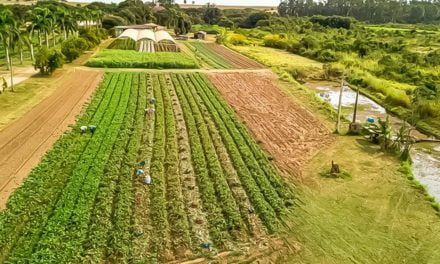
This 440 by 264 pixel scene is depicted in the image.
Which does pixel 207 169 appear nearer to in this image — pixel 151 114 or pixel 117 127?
pixel 117 127

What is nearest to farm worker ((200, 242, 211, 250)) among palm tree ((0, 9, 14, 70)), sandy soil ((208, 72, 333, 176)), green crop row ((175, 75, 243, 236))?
green crop row ((175, 75, 243, 236))

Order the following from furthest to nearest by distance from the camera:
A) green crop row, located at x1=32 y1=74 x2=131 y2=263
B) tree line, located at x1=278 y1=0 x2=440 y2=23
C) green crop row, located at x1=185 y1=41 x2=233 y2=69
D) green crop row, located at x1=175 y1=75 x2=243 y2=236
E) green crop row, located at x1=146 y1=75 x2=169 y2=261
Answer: tree line, located at x1=278 y1=0 x2=440 y2=23, green crop row, located at x1=185 y1=41 x2=233 y2=69, green crop row, located at x1=175 y1=75 x2=243 y2=236, green crop row, located at x1=146 y1=75 x2=169 y2=261, green crop row, located at x1=32 y1=74 x2=131 y2=263

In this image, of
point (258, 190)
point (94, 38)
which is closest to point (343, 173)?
point (258, 190)

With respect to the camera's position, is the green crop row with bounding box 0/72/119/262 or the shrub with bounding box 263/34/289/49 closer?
the green crop row with bounding box 0/72/119/262

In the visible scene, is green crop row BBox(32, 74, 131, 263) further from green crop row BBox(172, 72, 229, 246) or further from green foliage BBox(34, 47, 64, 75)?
green foliage BBox(34, 47, 64, 75)

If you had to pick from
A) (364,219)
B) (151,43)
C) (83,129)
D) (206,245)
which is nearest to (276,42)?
(151,43)

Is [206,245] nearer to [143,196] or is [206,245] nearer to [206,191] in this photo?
[206,191]

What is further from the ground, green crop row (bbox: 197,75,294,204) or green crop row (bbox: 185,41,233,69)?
green crop row (bbox: 185,41,233,69)
